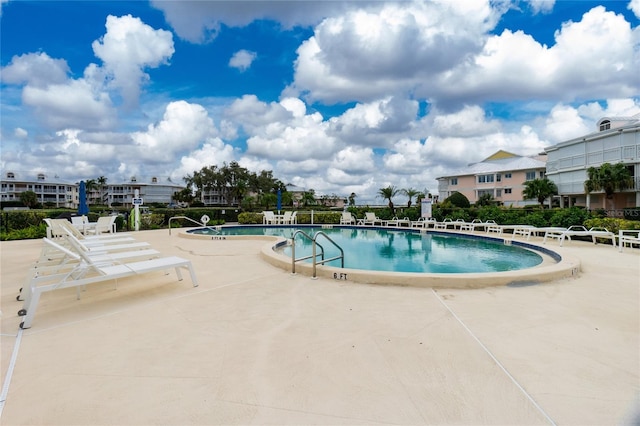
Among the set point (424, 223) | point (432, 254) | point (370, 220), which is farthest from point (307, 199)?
point (432, 254)

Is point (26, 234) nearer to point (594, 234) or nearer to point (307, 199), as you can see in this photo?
point (594, 234)

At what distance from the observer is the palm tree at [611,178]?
26922 millimetres

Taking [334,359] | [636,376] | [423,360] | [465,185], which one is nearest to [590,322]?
[636,376]

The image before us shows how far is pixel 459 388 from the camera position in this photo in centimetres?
230

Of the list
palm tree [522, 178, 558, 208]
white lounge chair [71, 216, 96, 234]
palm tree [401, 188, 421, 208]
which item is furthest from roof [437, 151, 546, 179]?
white lounge chair [71, 216, 96, 234]

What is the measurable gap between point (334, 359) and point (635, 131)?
37304 mm

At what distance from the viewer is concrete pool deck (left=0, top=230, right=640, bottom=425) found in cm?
207

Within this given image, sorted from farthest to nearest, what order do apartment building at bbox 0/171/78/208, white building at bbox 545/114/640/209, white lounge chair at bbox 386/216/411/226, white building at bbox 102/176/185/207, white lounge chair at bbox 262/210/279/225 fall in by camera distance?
white building at bbox 102/176/185/207 → apartment building at bbox 0/171/78/208 → white building at bbox 545/114/640/209 → white lounge chair at bbox 262/210/279/225 → white lounge chair at bbox 386/216/411/226

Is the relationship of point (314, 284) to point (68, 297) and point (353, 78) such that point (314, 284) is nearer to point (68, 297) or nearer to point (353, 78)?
point (68, 297)

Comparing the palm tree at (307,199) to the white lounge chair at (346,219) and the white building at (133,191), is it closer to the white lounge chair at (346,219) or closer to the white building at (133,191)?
the white lounge chair at (346,219)

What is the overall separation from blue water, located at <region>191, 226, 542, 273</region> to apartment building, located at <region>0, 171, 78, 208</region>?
84.8m

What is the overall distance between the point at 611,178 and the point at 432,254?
27.4 meters

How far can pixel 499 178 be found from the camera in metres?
42.0

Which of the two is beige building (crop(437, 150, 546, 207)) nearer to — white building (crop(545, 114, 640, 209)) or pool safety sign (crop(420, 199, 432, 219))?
white building (crop(545, 114, 640, 209))
